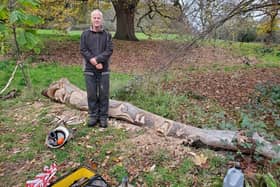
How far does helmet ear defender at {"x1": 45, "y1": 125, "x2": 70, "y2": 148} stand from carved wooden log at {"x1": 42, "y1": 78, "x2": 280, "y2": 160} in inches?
36.9

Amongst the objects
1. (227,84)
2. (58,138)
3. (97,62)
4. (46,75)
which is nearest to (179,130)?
(97,62)

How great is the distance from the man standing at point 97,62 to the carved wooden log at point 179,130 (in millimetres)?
392

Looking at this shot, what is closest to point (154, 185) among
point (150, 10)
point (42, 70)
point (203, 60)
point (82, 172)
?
point (82, 172)

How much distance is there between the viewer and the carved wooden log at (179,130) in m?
3.42

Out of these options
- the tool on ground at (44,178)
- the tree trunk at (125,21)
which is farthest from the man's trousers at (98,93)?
the tree trunk at (125,21)

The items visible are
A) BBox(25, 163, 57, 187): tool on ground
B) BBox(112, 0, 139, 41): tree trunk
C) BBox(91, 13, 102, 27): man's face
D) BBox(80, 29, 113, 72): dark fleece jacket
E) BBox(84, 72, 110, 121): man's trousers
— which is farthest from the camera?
BBox(112, 0, 139, 41): tree trunk

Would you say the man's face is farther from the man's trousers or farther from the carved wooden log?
the carved wooden log

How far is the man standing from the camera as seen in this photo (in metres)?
4.00

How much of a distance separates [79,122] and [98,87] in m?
0.69

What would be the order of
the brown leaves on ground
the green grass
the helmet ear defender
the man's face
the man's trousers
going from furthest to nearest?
the green grass < the brown leaves on ground < the man's trousers < the man's face < the helmet ear defender

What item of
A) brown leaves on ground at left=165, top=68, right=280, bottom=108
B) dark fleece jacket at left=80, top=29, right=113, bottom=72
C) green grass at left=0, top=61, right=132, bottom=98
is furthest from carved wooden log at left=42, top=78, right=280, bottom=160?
brown leaves on ground at left=165, top=68, right=280, bottom=108

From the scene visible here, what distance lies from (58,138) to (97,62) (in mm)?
1172

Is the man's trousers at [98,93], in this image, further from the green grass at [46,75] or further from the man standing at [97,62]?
the green grass at [46,75]

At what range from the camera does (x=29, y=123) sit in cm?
466
